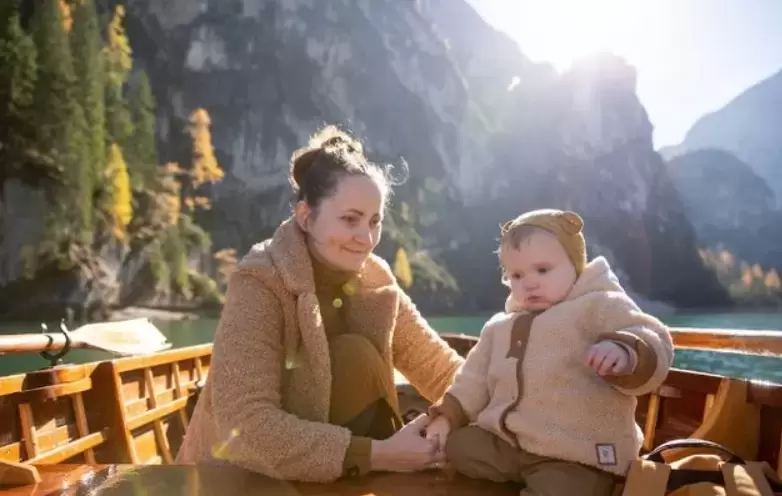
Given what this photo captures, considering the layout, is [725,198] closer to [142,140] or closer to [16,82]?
[142,140]

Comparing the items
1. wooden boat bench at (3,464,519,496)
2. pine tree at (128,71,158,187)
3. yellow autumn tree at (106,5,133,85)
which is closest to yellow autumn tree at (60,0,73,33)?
yellow autumn tree at (106,5,133,85)

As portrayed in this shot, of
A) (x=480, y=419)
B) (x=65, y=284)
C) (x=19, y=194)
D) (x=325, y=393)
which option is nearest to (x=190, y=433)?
(x=325, y=393)

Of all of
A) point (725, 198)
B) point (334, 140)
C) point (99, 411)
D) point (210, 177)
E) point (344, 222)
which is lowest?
point (99, 411)

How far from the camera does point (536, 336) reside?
213cm

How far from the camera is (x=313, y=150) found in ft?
8.99

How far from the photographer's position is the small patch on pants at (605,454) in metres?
1.92

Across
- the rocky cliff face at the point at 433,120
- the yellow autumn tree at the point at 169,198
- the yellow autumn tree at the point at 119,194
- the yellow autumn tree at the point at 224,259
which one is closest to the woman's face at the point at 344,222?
the yellow autumn tree at the point at 119,194

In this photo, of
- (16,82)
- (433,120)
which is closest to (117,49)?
(16,82)

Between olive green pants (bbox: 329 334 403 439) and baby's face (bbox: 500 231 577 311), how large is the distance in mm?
696

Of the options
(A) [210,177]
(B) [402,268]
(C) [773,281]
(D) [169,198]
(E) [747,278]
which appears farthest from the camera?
(C) [773,281]

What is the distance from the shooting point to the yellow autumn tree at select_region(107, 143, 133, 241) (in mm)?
44844

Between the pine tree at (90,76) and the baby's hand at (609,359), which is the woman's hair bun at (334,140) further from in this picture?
the pine tree at (90,76)

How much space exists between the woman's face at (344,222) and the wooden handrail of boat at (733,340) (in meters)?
2.25

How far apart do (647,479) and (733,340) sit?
2307mm
